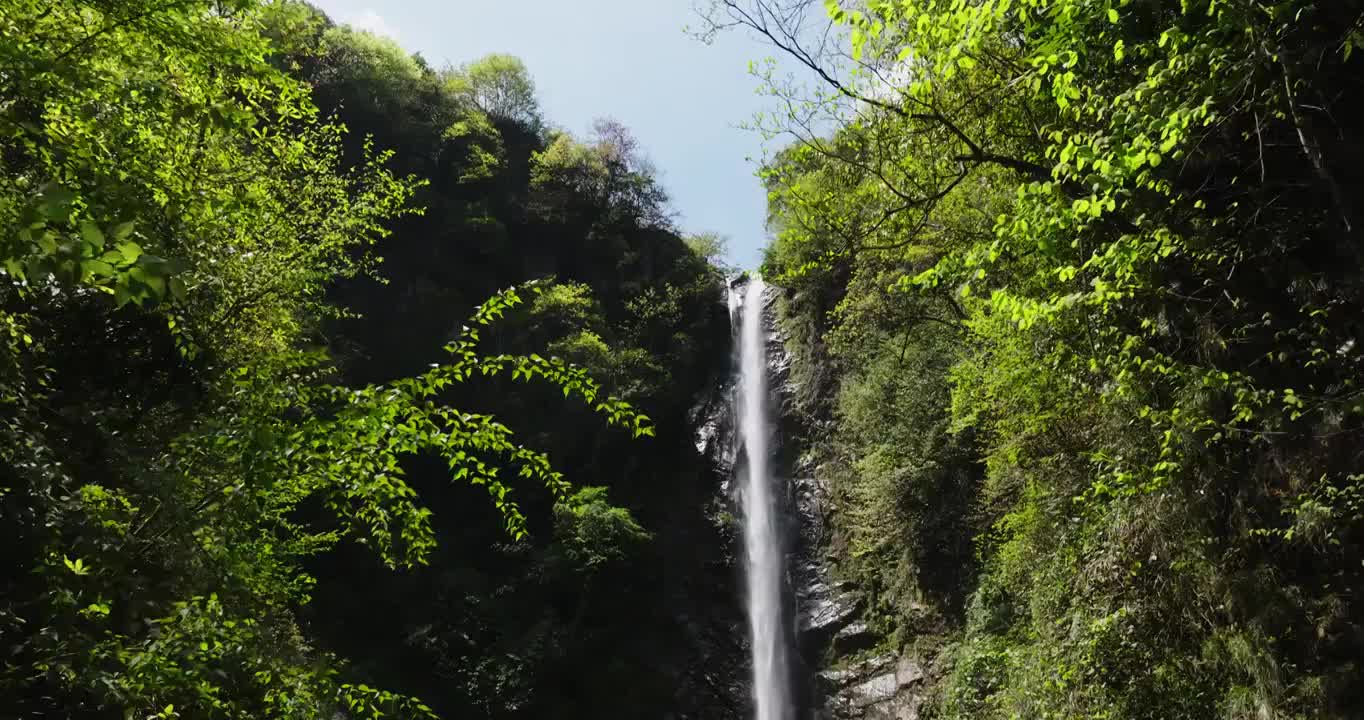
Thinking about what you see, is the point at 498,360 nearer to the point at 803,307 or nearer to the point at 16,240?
the point at 16,240

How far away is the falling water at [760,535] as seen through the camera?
1694 centimetres

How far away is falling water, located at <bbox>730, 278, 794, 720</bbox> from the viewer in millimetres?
16938

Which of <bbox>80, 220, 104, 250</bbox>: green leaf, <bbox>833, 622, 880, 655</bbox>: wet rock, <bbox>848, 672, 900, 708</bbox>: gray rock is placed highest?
<bbox>80, 220, 104, 250</bbox>: green leaf

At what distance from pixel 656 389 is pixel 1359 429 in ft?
62.8

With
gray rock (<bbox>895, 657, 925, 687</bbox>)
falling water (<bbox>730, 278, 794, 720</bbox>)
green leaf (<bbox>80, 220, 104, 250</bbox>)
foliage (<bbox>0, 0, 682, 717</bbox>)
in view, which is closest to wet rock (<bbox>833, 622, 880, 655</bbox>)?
gray rock (<bbox>895, 657, 925, 687</bbox>)

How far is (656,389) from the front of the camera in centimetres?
2325

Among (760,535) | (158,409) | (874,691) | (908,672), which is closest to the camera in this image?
(158,409)

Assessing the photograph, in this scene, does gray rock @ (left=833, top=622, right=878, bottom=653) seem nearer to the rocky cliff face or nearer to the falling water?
the rocky cliff face

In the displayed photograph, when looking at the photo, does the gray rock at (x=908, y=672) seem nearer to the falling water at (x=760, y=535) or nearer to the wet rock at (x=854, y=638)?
the wet rock at (x=854, y=638)

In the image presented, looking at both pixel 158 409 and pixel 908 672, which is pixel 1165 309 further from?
pixel 158 409

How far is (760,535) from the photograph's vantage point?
19391 mm

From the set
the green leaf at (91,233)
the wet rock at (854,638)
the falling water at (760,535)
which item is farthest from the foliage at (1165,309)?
the falling water at (760,535)

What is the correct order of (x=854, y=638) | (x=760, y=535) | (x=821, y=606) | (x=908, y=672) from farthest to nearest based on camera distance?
(x=760, y=535) → (x=821, y=606) → (x=854, y=638) → (x=908, y=672)

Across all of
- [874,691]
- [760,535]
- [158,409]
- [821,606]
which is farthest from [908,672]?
[158,409]
